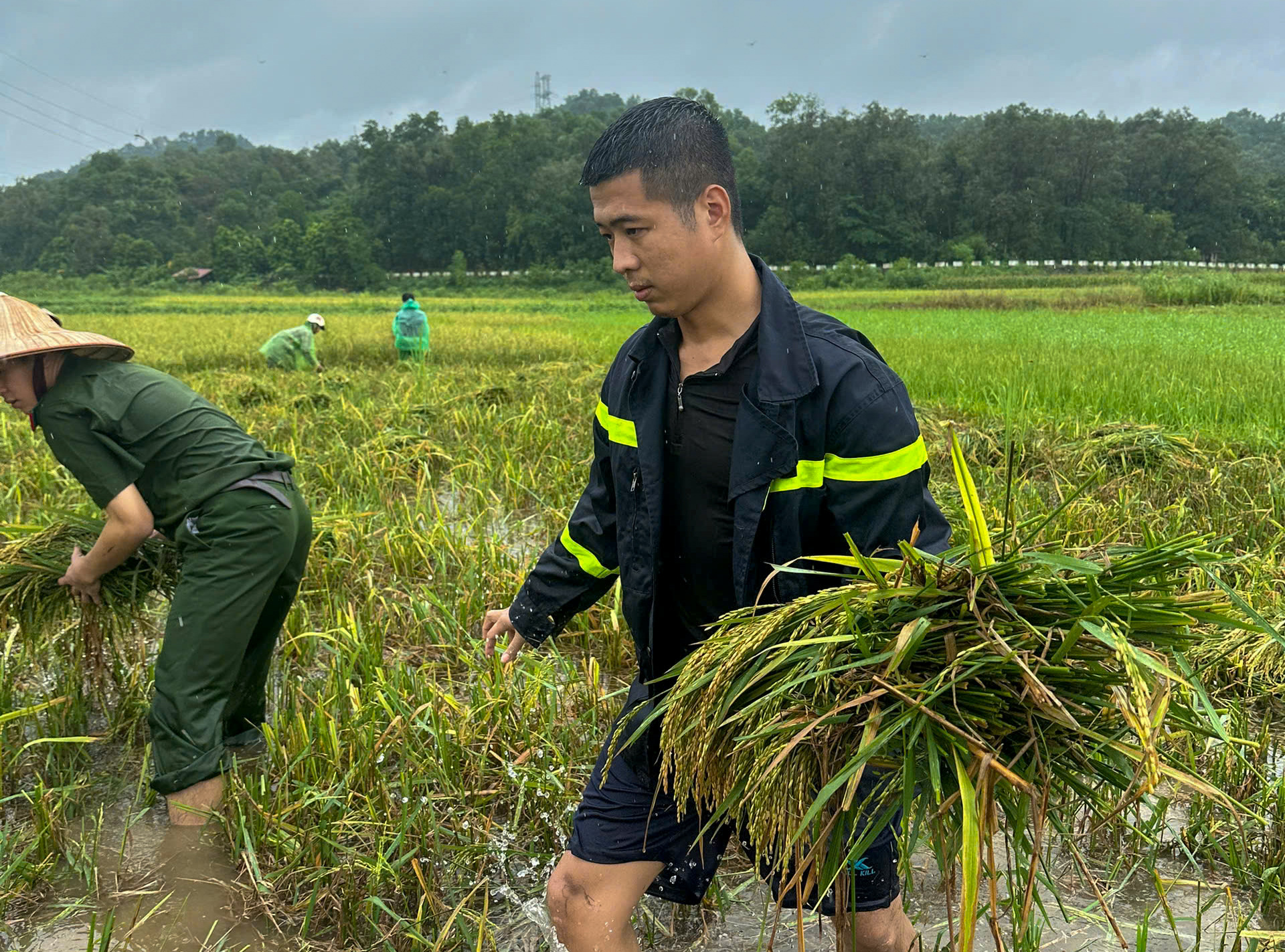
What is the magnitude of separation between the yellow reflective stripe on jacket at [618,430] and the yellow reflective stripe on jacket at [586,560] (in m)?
0.23

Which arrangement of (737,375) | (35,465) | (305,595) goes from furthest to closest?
(35,465) < (305,595) < (737,375)

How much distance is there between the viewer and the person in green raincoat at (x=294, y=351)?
10.4m

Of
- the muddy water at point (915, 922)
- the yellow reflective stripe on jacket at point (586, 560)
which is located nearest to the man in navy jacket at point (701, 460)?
the yellow reflective stripe on jacket at point (586, 560)

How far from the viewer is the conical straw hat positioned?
8.43 ft

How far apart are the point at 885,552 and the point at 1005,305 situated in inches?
879

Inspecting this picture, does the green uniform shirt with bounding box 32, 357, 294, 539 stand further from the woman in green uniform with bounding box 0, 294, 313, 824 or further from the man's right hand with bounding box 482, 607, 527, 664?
the man's right hand with bounding box 482, 607, 527, 664

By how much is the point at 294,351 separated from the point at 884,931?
386 inches

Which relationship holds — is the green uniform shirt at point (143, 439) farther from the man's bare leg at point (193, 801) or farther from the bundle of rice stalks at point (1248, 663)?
the bundle of rice stalks at point (1248, 663)

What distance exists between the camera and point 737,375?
1.74 m

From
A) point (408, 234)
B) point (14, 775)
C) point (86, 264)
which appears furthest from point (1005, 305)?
point (86, 264)

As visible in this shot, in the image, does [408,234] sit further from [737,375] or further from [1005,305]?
[737,375]

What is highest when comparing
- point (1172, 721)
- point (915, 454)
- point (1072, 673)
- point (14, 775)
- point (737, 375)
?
point (737, 375)

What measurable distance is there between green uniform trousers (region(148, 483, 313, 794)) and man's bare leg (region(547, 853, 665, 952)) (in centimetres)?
138

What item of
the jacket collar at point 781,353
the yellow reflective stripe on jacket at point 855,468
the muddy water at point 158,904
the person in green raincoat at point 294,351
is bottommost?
the muddy water at point 158,904
